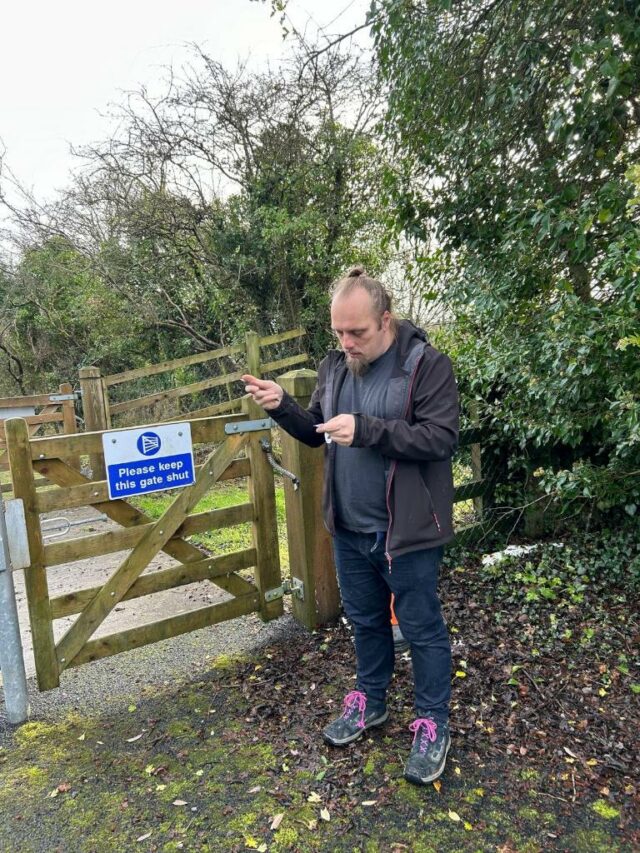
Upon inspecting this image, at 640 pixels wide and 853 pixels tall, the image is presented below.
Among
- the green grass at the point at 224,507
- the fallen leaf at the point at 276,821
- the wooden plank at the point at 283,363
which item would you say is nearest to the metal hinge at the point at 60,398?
the green grass at the point at 224,507

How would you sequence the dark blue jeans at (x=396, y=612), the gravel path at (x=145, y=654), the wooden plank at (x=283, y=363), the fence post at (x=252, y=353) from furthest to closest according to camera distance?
1. the wooden plank at (x=283, y=363)
2. the fence post at (x=252, y=353)
3. the gravel path at (x=145, y=654)
4. the dark blue jeans at (x=396, y=612)

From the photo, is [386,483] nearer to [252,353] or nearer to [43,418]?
[252,353]

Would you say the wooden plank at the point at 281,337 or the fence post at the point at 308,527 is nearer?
the fence post at the point at 308,527

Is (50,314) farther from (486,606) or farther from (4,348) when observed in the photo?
(486,606)

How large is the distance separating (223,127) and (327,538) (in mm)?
7777

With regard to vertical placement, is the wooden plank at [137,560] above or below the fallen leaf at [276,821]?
above

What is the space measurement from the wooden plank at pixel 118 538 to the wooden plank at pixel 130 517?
6 centimetres

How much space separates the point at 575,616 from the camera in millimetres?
3420

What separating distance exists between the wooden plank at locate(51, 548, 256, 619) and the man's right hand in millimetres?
1160

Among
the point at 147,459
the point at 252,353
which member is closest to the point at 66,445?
the point at 147,459

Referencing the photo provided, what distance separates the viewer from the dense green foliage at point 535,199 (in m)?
2.81

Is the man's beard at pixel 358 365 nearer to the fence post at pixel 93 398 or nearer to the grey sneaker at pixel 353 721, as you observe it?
the grey sneaker at pixel 353 721

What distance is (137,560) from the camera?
2.90 metres

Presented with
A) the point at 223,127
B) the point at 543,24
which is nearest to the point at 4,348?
the point at 223,127
